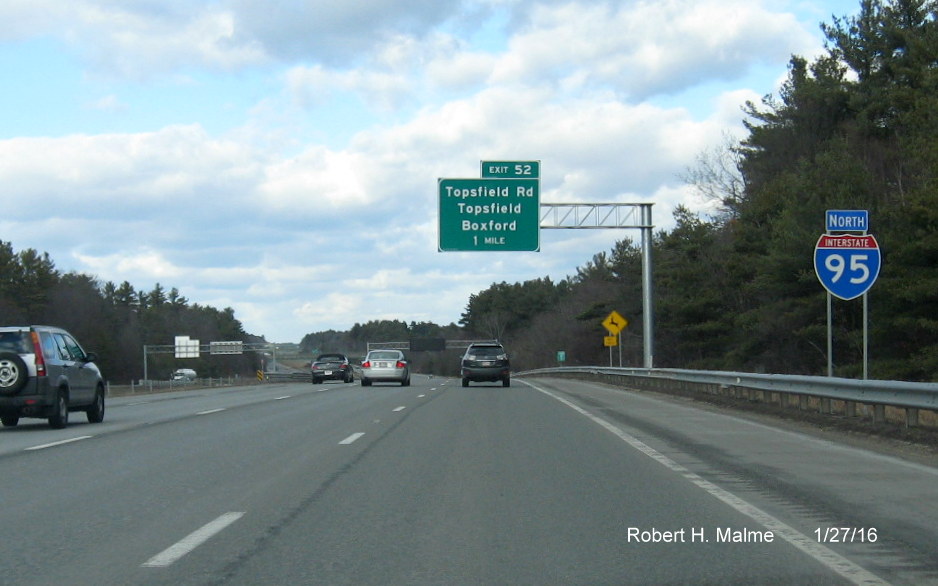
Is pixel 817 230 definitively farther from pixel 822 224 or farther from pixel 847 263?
pixel 847 263

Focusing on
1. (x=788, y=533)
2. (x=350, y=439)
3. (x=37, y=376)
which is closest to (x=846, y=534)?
(x=788, y=533)

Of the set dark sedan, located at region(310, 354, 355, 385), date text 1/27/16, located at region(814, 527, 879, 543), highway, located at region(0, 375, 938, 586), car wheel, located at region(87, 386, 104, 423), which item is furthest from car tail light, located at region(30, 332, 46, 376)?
dark sedan, located at region(310, 354, 355, 385)

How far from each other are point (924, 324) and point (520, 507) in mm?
25979

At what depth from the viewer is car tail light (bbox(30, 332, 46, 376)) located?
1798cm

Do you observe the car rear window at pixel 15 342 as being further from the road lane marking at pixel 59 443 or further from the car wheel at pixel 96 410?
the car wheel at pixel 96 410

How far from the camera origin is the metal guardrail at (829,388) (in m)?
14.2

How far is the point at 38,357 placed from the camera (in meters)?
18.1

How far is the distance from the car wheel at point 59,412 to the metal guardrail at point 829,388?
13215 millimetres

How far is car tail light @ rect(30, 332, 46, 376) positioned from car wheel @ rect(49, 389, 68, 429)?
0.59 m

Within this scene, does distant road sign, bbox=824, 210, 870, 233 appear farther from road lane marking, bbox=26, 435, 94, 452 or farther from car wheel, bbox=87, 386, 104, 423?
car wheel, bbox=87, 386, 104, 423

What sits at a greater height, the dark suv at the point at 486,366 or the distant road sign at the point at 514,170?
the distant road sign at the point at 514,170

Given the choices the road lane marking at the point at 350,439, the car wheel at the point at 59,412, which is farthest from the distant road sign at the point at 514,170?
the road lane marking at the point at 350,439

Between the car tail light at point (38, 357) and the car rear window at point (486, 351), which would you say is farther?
the car rear window at point (486, 351)

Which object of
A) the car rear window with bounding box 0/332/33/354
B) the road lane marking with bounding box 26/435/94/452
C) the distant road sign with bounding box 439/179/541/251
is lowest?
the road lane marking with bounding box 26/435/94/452
